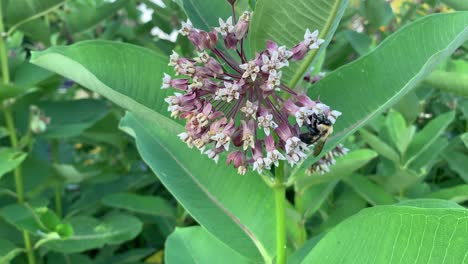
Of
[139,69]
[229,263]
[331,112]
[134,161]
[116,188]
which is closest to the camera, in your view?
[331,112]

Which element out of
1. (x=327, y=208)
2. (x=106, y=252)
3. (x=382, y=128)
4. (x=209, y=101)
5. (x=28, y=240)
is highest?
(x=209, y=101)

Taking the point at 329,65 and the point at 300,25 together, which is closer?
the point at 300,25

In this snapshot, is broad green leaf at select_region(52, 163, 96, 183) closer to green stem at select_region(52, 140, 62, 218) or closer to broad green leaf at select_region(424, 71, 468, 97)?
green stem at select_region(52, 140, 62, 218)

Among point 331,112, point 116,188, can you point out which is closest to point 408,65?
point 331,112

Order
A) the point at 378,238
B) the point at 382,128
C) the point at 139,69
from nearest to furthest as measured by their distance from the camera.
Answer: the point at 378,238
the point at 139,69
the point at 382,128

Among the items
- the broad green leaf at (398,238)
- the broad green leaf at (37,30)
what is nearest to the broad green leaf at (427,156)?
the broad green leaf at (398,238)

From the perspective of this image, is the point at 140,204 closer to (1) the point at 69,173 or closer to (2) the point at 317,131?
(1) the point at 69,173

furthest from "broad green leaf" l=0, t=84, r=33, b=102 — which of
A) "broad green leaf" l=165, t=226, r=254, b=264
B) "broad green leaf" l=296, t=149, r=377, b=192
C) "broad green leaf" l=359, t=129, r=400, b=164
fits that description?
"broad green leaf" l=359, t=129, r=400, b=164

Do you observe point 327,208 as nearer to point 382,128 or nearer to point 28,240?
point 382,128
